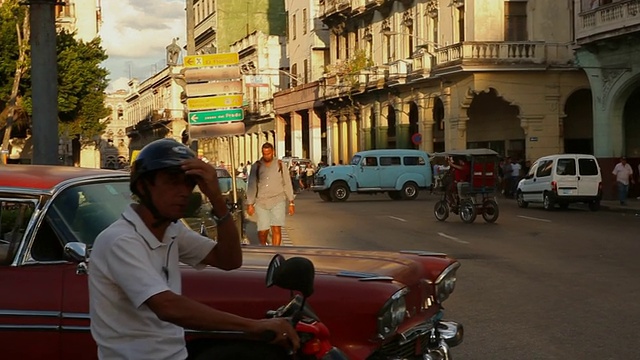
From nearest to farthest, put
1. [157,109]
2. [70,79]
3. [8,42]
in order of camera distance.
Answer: [8,42], [70,79], [157,109]

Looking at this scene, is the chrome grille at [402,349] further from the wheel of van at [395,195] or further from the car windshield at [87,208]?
the wheel of van at [395,195]

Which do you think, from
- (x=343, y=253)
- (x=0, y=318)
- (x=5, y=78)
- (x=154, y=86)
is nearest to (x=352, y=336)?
(x=343, y=253)

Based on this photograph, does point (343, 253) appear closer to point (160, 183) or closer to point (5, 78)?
point (160, 183)

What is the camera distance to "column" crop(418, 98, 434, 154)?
147ft

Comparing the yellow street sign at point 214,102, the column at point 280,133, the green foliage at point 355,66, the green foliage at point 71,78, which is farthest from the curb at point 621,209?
the column at point 280,133

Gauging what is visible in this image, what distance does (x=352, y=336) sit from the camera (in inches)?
185

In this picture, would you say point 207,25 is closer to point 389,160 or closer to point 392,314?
point 389,160

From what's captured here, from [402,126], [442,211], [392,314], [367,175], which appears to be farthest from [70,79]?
[392,314]

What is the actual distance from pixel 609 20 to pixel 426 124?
579 inches

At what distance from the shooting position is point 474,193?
2417cm

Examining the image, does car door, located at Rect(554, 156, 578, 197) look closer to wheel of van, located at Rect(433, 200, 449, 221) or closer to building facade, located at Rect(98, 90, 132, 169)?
wheel of van, located at Rect(433, 200, 449, 221)

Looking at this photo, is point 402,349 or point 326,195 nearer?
point 402,349

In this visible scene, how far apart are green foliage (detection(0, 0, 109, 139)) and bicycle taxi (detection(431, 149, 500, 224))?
15.3 metres

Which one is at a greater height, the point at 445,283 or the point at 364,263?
the point at 364,263
